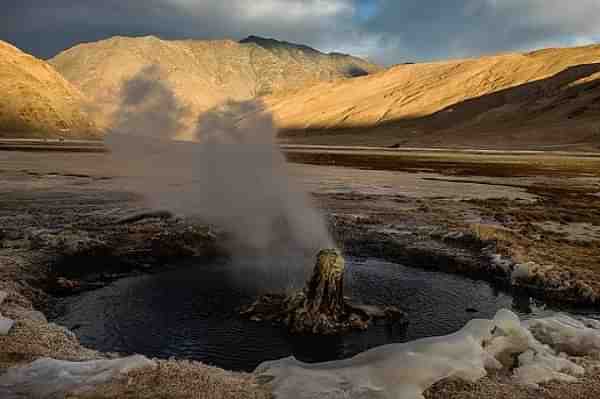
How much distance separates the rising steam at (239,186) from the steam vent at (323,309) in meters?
2.06

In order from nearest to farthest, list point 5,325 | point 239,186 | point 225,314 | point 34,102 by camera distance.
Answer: point 5,325, point 225,314, point 239,186, point 34,102

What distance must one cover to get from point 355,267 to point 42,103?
14353 cm

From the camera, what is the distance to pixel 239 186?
21047 mm

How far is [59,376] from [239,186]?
15.2m

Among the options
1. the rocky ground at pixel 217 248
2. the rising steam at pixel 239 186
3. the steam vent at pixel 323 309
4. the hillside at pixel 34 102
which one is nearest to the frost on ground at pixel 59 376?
the rocky ground at pixel 217 248

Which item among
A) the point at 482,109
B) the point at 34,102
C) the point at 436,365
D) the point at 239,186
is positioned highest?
the point at 482,109

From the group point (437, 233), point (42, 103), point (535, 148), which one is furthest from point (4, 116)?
point (437, 233)

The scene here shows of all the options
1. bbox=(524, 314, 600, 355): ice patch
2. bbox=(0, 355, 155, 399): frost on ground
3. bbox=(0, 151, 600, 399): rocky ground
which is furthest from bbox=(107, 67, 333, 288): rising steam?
bbox=(0, 355, 155, 399): frost on ground

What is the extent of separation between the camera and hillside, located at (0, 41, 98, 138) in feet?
410

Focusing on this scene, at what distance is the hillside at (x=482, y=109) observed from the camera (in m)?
109

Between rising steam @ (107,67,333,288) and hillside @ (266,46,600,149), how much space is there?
8370 centimetres

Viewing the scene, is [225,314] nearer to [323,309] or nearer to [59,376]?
[323,309]

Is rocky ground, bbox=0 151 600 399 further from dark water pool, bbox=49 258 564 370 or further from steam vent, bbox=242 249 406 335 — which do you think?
steam vent, bbox=242 249 406 335

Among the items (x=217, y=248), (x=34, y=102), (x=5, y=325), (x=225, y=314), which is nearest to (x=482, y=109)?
(x=34, y=102)
